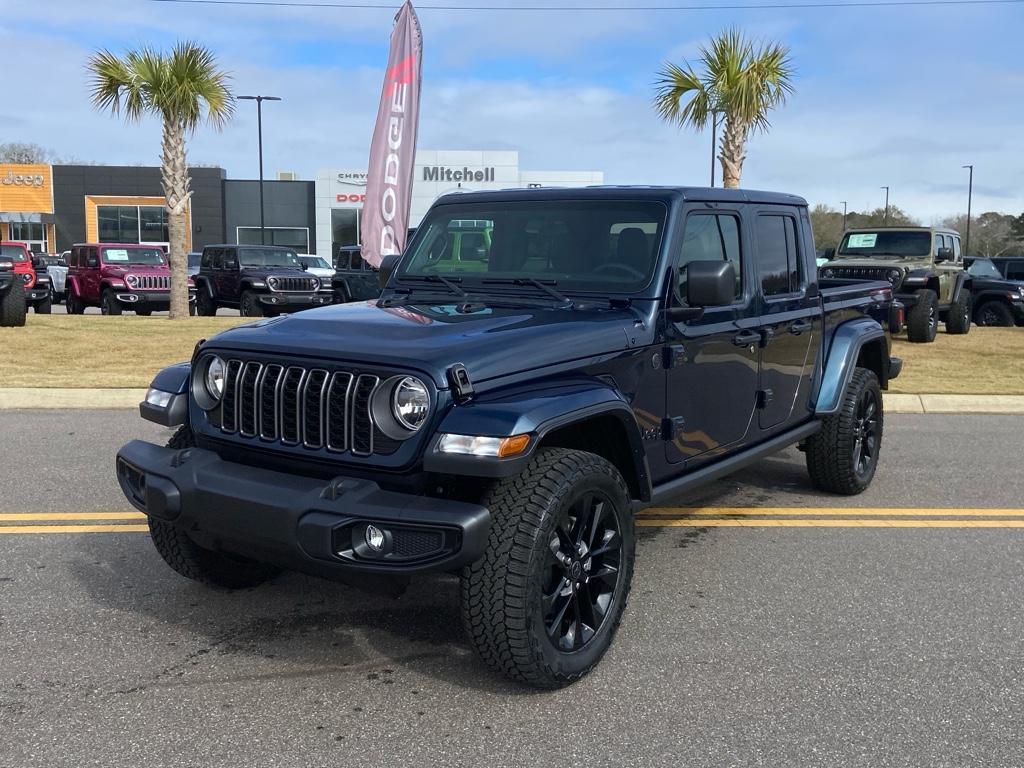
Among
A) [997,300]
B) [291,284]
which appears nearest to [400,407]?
[291,284]

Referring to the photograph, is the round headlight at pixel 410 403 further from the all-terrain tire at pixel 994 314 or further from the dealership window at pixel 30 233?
the dealership window at pixel 30 233

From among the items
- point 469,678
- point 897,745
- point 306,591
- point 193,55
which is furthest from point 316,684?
point 193,55

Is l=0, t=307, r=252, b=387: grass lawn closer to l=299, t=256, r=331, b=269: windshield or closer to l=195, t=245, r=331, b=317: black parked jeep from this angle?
l=195, t=245, r=331, b=317: black parked jeep

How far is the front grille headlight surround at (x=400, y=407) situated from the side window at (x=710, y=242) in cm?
156

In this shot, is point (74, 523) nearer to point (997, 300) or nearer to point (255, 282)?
point (255, 282)

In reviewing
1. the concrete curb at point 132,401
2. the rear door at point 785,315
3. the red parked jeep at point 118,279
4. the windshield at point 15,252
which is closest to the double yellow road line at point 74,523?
the rear door at point 785,315

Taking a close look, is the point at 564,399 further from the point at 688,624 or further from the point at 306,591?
the point at 306,591

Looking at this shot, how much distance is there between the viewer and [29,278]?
22.5 metres

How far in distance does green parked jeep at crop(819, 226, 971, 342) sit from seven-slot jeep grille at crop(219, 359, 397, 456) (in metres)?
12.8

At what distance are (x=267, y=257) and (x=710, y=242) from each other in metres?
19.5

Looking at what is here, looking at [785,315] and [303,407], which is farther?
[785,315]

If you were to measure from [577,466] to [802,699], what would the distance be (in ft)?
3.70

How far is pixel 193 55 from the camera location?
20.0 metres

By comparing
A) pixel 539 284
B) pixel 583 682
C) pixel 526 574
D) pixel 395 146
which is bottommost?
pixel 583 682
